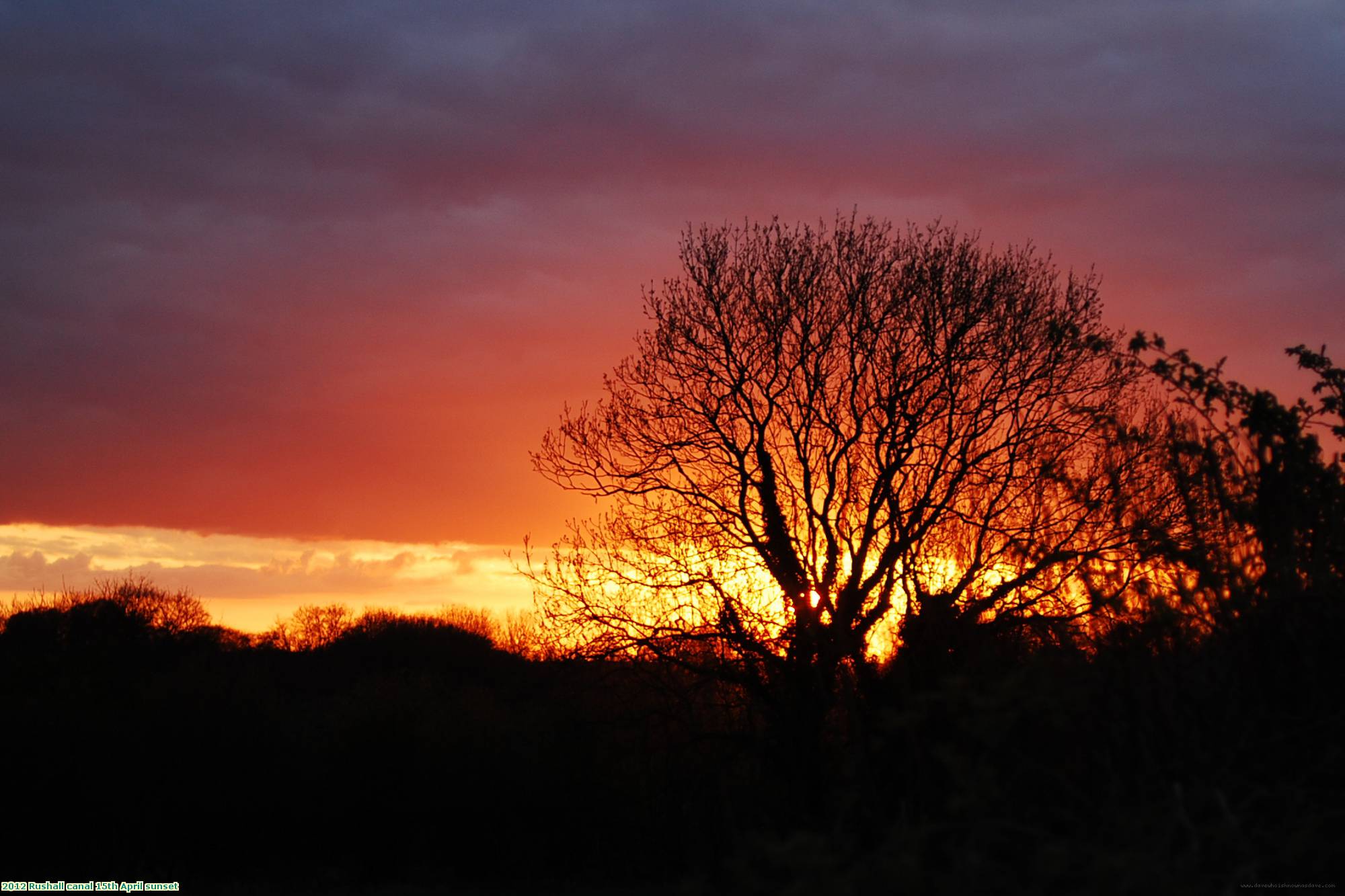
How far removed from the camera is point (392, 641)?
6506 cm

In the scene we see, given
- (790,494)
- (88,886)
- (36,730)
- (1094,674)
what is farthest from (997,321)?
(36,730)

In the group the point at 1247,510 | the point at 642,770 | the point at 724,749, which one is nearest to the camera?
the point at 1247,510

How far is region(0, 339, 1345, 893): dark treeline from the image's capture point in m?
4.89

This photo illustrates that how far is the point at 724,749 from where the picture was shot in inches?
906

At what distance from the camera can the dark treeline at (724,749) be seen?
192 inches

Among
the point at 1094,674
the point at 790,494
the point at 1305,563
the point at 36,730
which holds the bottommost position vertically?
the point at 36,730

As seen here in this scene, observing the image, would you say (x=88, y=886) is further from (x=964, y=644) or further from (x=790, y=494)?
(x=964, y=644)

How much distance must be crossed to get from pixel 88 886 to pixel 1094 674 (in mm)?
24307

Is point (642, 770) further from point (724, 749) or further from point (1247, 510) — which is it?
point (1247, 510)

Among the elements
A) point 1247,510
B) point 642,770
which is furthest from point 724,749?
point 1247,510

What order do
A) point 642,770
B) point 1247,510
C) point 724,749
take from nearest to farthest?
1. point 1247,510
2. point 724,749
3. point 642,770

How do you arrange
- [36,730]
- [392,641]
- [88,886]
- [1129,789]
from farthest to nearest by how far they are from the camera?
1. [392,641]
2. [36,730]
3. [88,886]
4. [1129,789]

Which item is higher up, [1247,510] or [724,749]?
[1247,510]

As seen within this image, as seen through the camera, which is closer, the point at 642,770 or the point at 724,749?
the point at 724,749
